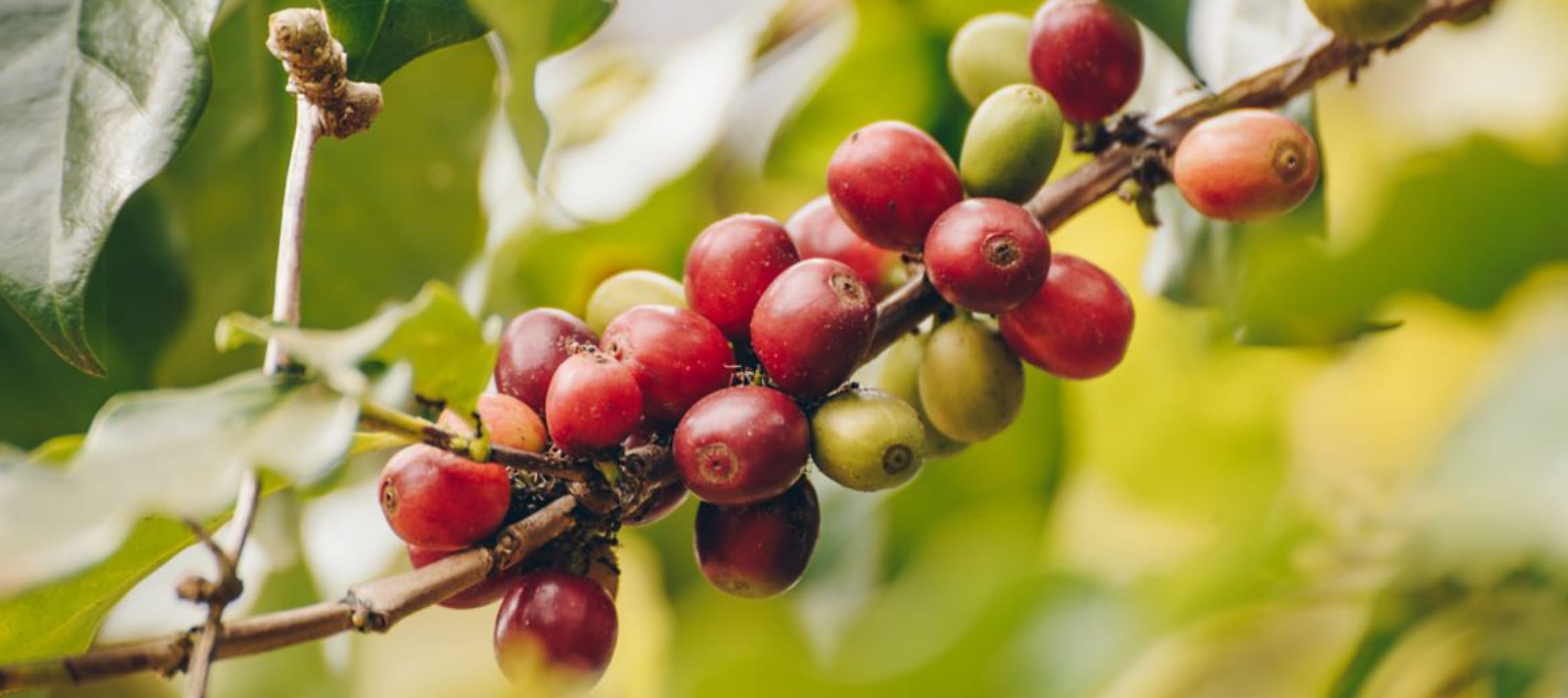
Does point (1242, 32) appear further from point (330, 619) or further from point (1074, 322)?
point (330, 619)

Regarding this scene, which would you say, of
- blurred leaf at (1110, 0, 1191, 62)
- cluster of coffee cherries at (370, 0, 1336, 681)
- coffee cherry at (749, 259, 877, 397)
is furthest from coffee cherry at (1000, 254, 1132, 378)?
blurred leaf at (1110, 0, 1191, 62)

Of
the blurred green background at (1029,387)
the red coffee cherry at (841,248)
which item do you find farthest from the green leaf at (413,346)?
the red coffee cherry at (841,248)

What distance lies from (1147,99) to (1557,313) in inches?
15.3

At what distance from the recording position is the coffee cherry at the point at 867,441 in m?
0.65

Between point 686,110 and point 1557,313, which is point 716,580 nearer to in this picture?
point 1557,313

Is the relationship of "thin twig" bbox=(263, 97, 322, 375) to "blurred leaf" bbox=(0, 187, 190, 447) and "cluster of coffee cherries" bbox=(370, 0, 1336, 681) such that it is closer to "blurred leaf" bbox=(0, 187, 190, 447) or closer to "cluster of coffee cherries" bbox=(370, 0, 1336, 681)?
"cluster of coffee cherries" bbox=(370, 0, 1336, 681)

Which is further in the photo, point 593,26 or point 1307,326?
point 1307,326

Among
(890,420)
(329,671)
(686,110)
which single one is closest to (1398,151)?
(686,110)

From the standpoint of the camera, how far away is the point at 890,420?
0.66 m

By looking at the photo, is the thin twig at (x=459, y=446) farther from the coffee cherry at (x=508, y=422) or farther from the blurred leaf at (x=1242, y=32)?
the blurred leaf at (x=1242, y=32)

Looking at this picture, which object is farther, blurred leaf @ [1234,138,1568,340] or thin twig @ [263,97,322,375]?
blurred leaf @ [1234,138,1568,340]

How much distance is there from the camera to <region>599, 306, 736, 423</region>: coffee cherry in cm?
66

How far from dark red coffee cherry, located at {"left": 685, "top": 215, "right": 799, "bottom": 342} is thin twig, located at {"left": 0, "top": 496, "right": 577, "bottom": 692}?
5.3 inches

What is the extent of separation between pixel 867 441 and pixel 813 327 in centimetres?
6
